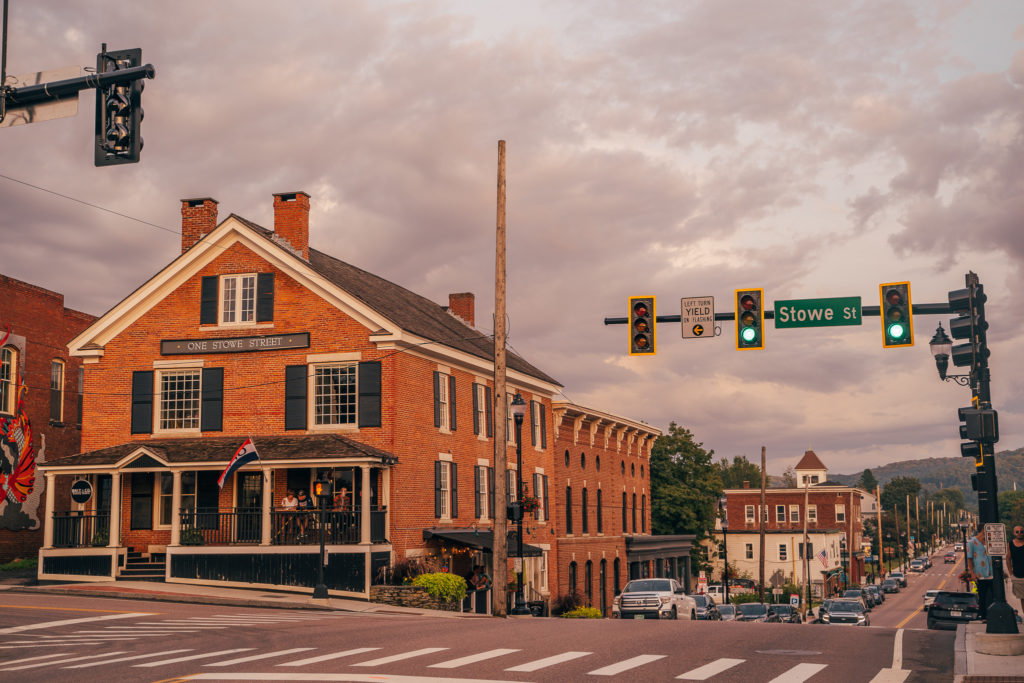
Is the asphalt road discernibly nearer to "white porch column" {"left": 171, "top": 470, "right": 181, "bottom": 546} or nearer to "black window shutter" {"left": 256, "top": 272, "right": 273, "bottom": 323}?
"white porch column" {"left": 171, "top": 470, "right": 181, "bottom": 546}

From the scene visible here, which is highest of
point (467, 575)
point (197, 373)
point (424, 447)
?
point (197, 373)

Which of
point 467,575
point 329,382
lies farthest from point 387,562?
point 329,382

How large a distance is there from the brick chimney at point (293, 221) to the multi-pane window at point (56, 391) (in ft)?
40.4

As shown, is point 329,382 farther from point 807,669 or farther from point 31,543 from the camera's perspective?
point 807,669

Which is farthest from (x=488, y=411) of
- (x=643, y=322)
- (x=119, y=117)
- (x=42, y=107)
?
(x=119, y=117)

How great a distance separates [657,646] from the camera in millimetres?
17453

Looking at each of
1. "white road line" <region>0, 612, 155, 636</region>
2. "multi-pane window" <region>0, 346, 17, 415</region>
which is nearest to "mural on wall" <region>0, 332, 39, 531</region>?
"multi-pane window" <region>0, 346, 17, 415</region>

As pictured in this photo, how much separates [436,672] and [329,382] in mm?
23198

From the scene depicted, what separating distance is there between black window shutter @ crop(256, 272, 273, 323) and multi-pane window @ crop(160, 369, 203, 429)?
9.81ft

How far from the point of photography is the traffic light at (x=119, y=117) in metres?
13.1

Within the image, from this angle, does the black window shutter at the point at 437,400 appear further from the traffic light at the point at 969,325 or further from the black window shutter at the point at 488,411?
the traffic light at the point at 969,325

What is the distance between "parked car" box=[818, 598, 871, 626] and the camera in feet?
191

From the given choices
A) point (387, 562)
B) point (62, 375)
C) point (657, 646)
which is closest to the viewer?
point (657, 646)

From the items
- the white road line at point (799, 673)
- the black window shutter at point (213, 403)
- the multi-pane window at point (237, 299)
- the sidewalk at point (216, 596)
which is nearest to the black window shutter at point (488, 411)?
the multi-pane window at point (237, 299)
